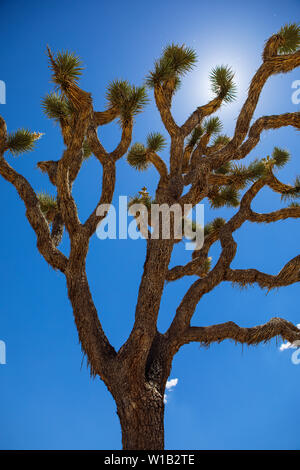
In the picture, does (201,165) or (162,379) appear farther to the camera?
(201,165)

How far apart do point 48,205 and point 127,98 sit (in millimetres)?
2035

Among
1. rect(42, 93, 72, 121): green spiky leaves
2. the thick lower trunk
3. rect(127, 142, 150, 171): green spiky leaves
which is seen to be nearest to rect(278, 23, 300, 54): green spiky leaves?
rect(127, 142, 150, 171): green spiky leaves

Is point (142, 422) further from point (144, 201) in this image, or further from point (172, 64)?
point (172, 64)

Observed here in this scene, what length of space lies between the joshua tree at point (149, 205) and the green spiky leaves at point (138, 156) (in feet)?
0.06

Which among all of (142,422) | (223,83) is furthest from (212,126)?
(142,422)

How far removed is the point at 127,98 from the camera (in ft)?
15.3

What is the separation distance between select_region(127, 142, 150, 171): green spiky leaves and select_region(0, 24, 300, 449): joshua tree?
0.06ft

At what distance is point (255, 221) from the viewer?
5500 millimetres

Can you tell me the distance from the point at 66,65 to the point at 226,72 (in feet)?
9.23

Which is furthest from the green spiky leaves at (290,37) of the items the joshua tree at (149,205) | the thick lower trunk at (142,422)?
the thick lower trunk at (142,422)
